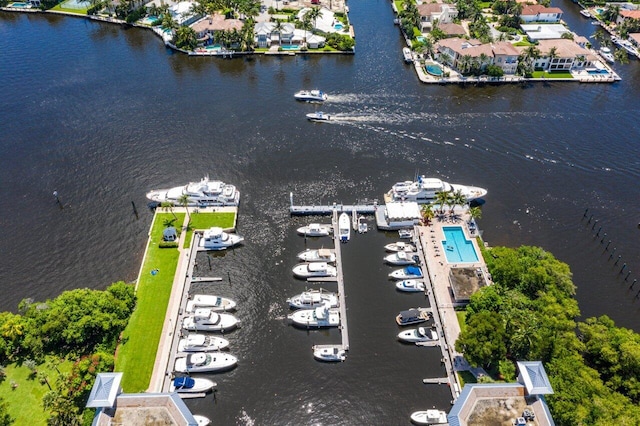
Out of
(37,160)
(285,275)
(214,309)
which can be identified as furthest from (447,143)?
(37,160)

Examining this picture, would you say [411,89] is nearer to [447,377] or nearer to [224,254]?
[224,254]

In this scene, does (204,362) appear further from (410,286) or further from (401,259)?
(401,259)

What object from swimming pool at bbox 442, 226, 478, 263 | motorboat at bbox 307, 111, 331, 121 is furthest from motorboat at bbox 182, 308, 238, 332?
motorboat at bbox 307, 111, 331, 121

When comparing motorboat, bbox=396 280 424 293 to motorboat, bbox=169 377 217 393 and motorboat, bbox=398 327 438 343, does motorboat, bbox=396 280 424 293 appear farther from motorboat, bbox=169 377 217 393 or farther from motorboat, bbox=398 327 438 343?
motorboat, bbox=169 377 217 393

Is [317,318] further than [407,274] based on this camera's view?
No

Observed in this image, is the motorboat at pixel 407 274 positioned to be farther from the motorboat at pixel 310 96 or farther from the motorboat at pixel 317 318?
the motorboat at pixel 310 96

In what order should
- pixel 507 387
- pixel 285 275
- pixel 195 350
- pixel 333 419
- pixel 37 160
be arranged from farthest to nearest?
pixel 37 160, pixel 285 275, pixel 195 350, pixel 333 419, pixel 507 387

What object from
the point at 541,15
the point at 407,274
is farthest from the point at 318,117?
the point at 541,15
